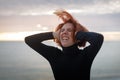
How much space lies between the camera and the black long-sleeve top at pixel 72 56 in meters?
1.68

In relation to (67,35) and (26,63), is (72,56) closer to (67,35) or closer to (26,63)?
(67,35)

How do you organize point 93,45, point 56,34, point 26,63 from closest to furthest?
point 93,45
point 56,34
point 26,63

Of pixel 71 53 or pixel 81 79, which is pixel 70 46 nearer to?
pixel 71 53

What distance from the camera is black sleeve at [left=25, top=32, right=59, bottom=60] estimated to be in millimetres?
1781

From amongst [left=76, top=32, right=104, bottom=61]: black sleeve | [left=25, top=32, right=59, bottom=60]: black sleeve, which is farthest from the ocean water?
[left=76, top=32, right=104, bottom=61]: black sleeve

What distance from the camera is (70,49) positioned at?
173cm

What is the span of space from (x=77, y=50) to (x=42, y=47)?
21cm

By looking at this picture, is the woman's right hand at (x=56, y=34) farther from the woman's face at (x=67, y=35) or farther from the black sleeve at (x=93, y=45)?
the black sleeve at (x=93, y=45)

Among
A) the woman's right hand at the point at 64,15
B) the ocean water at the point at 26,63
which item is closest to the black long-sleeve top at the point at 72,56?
the woman's right hand at the point at 64,15

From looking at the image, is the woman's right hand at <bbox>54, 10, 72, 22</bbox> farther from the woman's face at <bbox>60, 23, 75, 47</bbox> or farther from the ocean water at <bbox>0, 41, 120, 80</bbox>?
the ocean water at <bbox>0, 41, 120, 80</bbox>

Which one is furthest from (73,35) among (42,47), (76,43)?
(42,47)

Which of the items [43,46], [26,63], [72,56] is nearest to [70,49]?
[72,56]

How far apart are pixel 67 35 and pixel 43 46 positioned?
0.52 ft

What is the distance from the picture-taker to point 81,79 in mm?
1681
